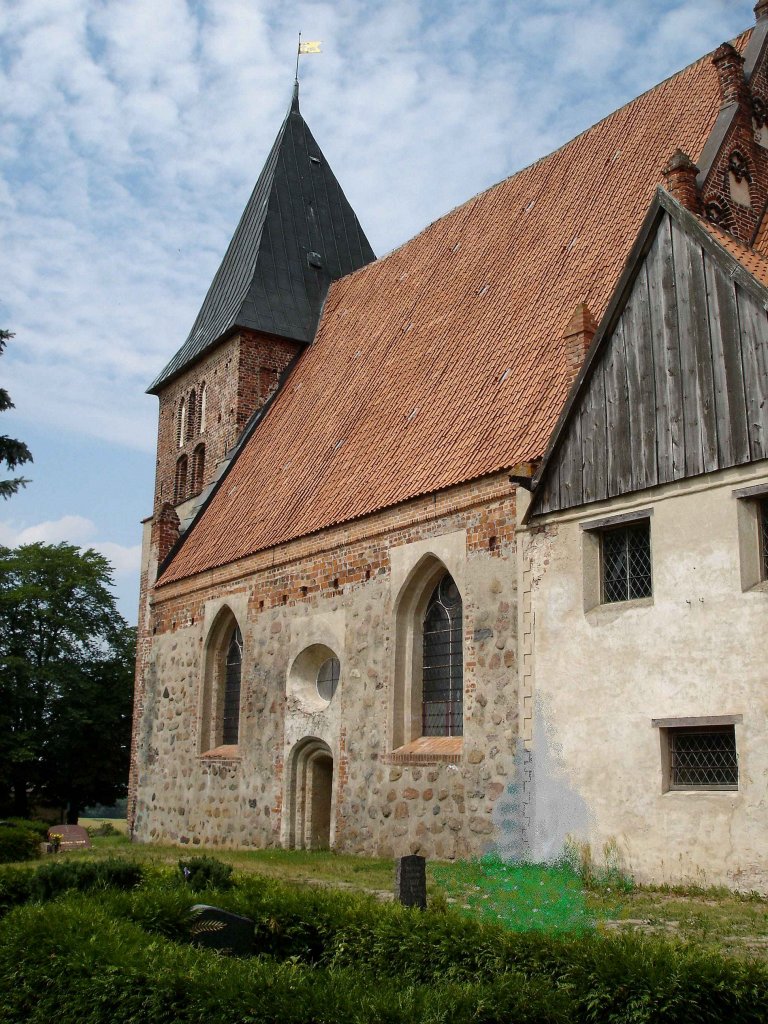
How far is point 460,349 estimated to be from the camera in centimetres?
1641

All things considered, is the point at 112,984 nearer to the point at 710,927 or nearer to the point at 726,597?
the point at 710,927

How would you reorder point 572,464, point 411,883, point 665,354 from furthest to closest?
point 572,464
point 665,354
point 411,883

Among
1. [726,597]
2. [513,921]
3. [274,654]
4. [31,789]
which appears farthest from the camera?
[31,789]

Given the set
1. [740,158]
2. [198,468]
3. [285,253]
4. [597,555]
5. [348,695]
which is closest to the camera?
[597,555]

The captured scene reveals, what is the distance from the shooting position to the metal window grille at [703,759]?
986 cm

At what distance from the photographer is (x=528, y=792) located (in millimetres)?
11602

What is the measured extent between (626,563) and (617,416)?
1.55 meters

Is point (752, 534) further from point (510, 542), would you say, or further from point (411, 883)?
point (411, 883)

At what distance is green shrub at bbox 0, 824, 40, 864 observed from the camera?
48.8ft

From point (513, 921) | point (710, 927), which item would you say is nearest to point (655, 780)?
point (710, 927)

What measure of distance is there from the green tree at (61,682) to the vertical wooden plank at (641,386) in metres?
22.4

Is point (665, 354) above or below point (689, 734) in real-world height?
above

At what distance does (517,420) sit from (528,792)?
4.52 metres

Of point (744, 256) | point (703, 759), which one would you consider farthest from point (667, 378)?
point (703, 759)
